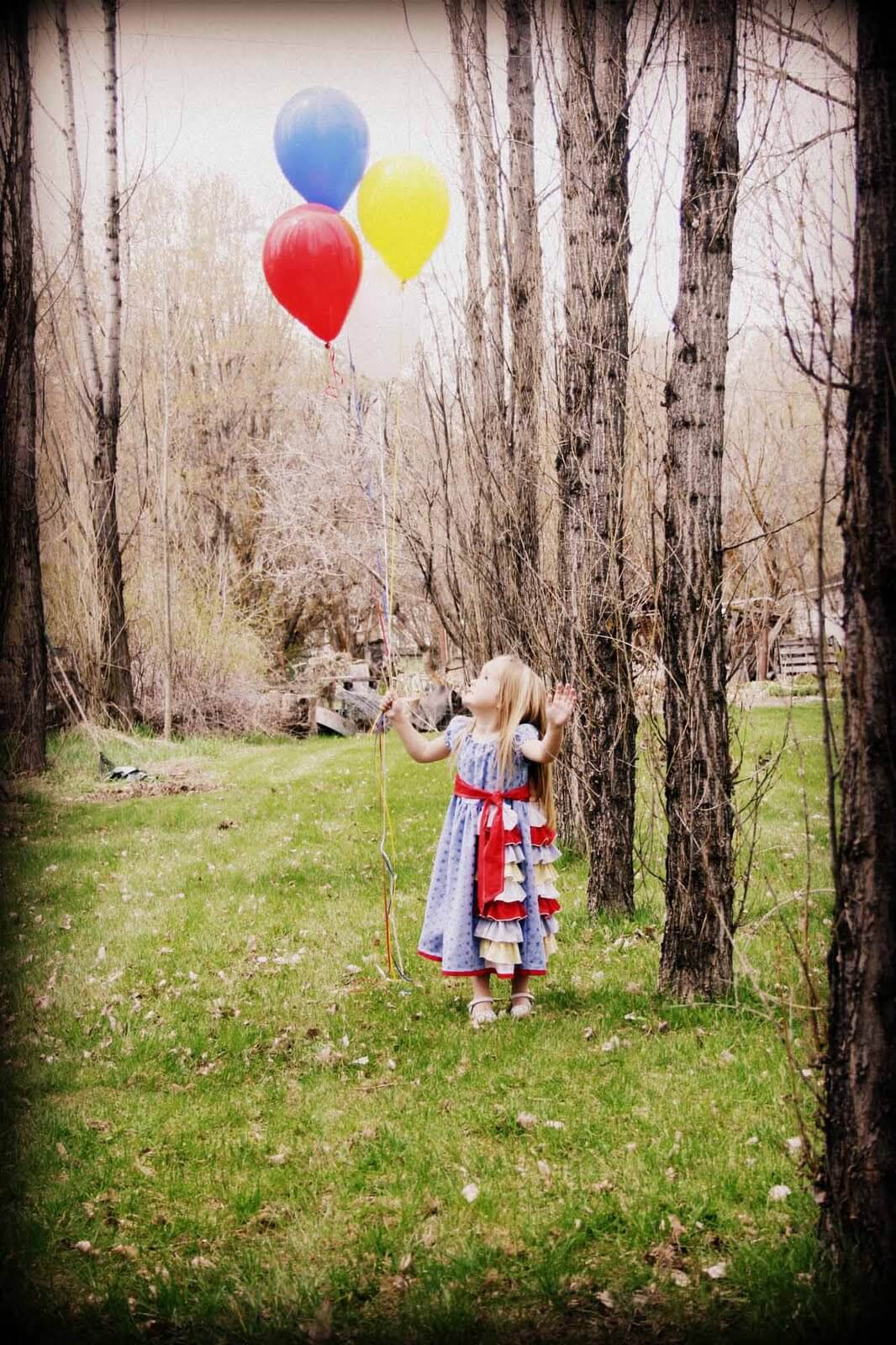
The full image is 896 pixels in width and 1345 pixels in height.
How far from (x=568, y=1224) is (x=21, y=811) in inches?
229

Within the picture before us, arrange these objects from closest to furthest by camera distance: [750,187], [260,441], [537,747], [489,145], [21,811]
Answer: [750,187]
[537,747]
[489,145]
[21,811]
[260,441]

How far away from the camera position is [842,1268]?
2.18m

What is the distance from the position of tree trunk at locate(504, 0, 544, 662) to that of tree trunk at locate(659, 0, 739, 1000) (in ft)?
6.68

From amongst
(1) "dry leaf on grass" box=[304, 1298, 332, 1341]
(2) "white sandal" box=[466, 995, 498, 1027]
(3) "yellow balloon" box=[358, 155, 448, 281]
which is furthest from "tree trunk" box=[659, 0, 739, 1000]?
(1) "dry leaf on grass" box=[304, 1298, 332, 1341]

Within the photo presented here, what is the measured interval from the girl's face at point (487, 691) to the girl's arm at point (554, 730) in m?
0.22

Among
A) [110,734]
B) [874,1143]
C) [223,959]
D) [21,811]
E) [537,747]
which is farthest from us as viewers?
[110,734]

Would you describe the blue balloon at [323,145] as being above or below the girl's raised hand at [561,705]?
above

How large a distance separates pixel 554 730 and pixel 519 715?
0.32 meters

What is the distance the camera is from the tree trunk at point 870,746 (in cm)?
196

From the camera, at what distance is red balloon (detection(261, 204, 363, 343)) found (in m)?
4.32

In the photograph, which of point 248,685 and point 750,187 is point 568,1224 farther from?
point 248,685

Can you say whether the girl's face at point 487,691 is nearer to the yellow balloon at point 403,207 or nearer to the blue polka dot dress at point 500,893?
the blue polka dot dress at point 500,893

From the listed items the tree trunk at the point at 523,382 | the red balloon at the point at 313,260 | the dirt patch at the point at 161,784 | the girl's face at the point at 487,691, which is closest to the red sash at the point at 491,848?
A: the girl's face at the point at 487,691

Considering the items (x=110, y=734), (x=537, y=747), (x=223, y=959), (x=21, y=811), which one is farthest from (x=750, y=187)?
(x=110, y=734)
